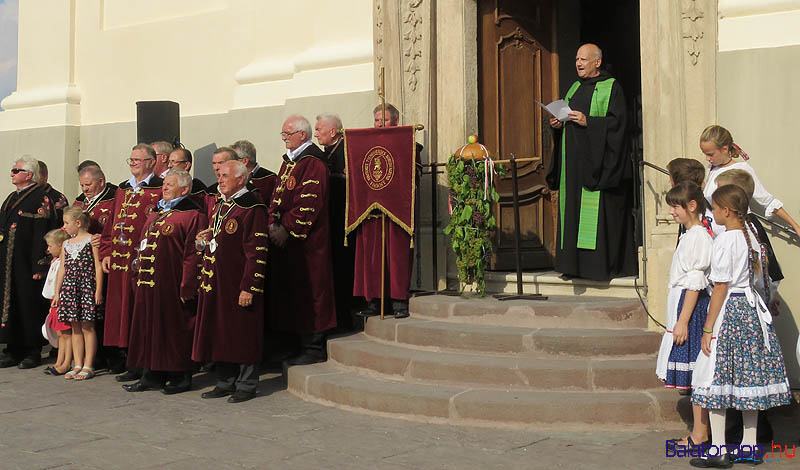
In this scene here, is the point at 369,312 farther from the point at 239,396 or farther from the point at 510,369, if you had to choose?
the point at 510,369

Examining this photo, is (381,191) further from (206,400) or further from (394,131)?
(206,400)

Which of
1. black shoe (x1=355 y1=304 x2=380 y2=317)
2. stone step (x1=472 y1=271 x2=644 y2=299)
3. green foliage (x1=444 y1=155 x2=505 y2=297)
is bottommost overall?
black shoe (x1=355 y1=304 x2=380 y2=317)

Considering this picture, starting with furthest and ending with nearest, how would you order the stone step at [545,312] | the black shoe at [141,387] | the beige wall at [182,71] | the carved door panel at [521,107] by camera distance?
the beige wall at [182,71] < the carved door panel at [521,107] < the black shoe at [141,387] < the stone step at [545,312]

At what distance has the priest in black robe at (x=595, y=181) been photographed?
7.62m

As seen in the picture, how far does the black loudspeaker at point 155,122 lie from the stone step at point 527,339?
4169 millimetres

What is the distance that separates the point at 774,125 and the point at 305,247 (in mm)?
3660

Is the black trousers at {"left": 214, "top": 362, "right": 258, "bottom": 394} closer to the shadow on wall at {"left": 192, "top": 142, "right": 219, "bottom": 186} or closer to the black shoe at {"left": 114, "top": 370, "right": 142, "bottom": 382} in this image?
the black shoe at {"left": 114, "top": 370, "right": 142, "bottom": 382}

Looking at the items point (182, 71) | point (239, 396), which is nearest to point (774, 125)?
point (239, 396)

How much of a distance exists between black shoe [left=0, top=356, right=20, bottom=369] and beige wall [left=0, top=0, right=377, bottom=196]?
3.12m

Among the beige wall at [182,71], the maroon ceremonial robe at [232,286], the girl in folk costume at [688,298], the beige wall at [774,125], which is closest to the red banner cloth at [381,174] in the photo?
the maroon ceremonial robe at [232,286]

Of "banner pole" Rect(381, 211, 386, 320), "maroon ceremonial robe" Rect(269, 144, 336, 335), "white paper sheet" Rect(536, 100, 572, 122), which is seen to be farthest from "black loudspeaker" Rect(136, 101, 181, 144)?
"white paper sheet" Rect(536, 100, 572, 122)

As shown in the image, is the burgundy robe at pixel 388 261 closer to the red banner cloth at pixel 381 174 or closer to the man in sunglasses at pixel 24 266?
the red banner cloth at pixel 381 174

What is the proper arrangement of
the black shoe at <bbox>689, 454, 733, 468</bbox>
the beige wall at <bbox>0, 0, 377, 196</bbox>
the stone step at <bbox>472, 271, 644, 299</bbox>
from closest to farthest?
the black shoe at <bbox>689, 454, 733, 468</bbox> < the stone step at <bbox>472, 271, 644, 299</bbox> < the beige wall at <bbox>0, 0, 377, 196</bbox>

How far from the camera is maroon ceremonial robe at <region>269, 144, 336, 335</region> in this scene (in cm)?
769
